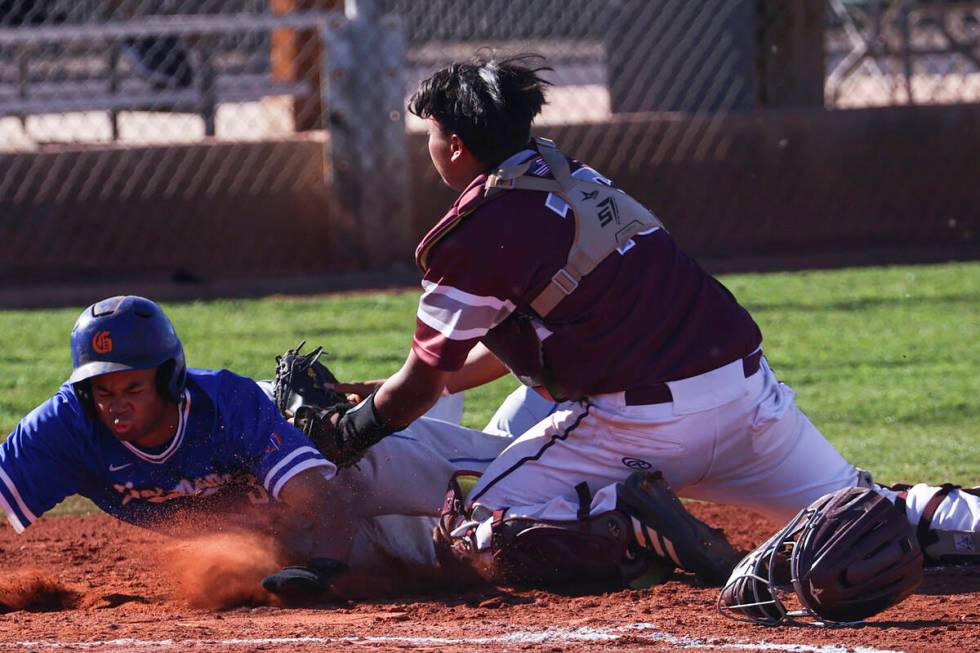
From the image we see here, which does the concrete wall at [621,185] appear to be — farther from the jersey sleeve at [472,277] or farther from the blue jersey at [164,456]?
the jersey sleeve at [472,277]

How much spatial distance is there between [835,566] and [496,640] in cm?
83

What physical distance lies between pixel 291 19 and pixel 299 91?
115 centimetres

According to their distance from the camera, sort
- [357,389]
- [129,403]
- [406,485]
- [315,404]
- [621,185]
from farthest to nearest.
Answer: [621,185], [357,389], [406,485], [315,404], [129,403]

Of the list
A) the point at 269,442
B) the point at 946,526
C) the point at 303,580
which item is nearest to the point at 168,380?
the point at 269,442

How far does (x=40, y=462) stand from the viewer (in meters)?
4.36

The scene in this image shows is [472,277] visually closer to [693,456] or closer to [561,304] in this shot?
[561,304]

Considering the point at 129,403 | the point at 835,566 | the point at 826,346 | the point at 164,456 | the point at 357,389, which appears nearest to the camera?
the point at 835,566

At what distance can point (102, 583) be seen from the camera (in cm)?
479

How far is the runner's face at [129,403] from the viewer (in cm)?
427

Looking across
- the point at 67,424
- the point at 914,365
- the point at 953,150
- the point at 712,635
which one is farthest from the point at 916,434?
the point at 953,150

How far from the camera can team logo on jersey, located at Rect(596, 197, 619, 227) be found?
4.20 m

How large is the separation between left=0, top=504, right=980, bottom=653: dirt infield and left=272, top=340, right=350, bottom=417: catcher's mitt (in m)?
0.46

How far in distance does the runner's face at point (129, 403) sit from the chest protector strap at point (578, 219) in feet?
3.72

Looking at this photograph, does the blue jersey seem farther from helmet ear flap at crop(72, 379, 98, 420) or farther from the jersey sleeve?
the jersey sleeve
